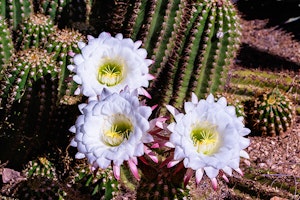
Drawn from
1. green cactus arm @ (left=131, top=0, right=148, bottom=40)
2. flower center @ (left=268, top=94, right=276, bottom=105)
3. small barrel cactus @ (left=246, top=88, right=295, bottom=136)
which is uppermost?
green cactus arm @ (left=131, top=0, right=148, bottom=40)

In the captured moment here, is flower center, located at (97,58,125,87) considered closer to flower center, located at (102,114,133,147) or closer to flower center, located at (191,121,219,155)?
flower center, located at (102,114,133,147)

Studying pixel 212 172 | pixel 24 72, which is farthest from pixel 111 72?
pixel 24 72

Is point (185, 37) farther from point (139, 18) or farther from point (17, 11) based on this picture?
point (17, 11)

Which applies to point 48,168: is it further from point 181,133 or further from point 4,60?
point 181,133

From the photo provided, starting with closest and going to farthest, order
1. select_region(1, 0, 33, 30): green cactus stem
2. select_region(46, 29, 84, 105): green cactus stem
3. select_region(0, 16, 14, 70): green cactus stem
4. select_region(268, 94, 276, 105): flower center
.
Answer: select_region(46, 29, 84, 105): green cactus stem
select_region(0, 16, 14, 70): green cactus stem
select_region(1, 0, 33, 30): green cactus stem
select_region(268, 94, 276, 105): flower center

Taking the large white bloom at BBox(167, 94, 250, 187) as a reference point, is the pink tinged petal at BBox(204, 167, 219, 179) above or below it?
below

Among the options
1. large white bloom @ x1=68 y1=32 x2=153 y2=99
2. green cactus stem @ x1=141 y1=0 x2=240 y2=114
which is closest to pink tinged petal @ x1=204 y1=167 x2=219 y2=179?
large white bloom @ x1=68 y1=32 x2=153 y2=99

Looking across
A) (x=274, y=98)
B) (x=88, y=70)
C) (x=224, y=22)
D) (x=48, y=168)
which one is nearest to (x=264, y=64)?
(x=274, y=98)

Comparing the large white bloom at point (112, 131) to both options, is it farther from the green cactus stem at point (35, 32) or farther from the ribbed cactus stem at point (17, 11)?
the ribbed cactus stem at point (17, 11)
